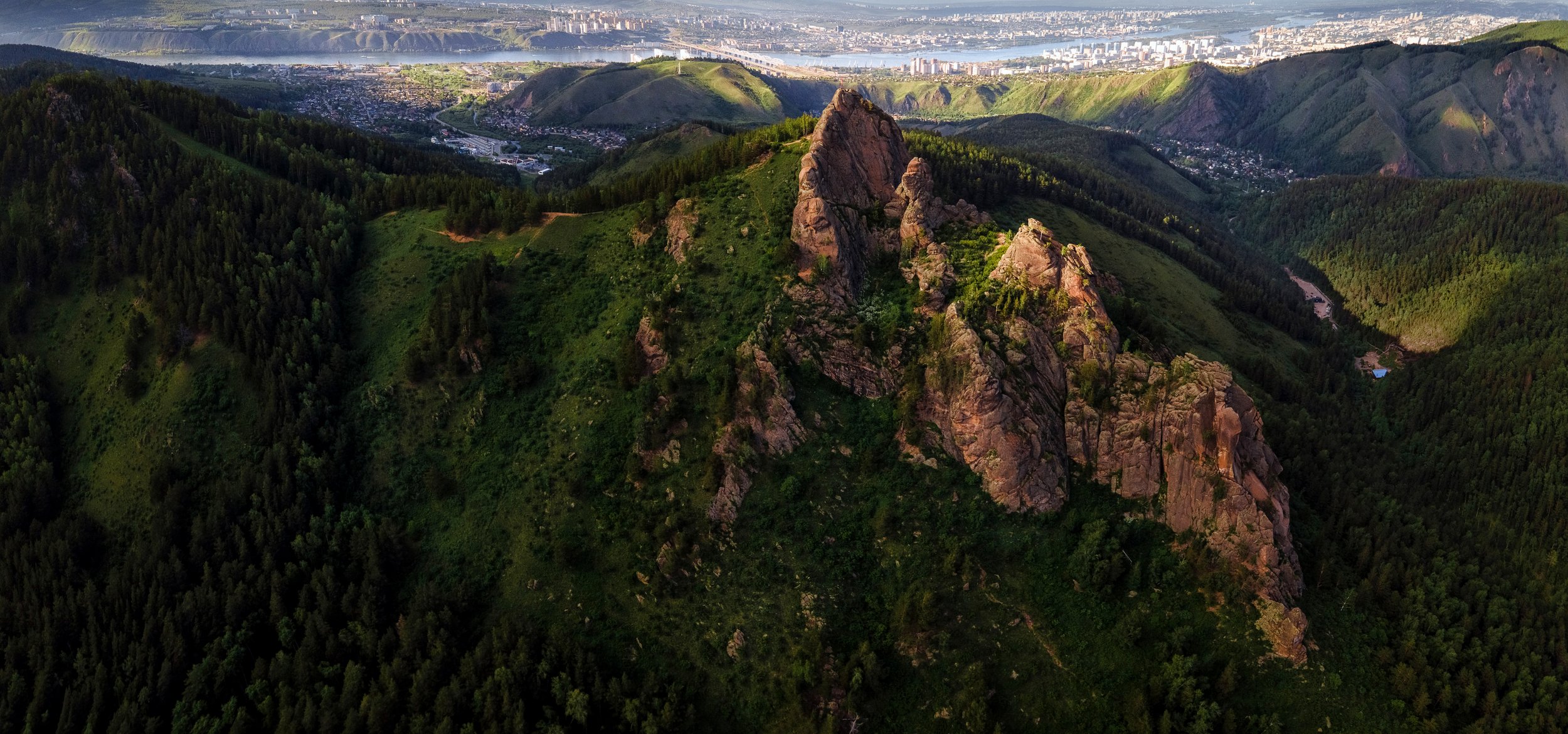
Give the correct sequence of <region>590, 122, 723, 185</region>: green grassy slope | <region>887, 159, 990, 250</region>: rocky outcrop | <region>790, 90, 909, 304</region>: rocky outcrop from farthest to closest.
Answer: <region>590, 122, 723, 185</region>: green grassy slope → <region>887, 159, 990, 250</region>: rocky outcrop → <region>790, 90, 909, 304</region>: rocky outcrop

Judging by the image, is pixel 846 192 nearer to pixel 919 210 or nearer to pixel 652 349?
pixel 919 210

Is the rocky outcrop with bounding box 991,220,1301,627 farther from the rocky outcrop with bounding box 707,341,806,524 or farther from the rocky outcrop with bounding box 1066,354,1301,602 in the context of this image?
the rocky outcrop with bounding box 707,341,806,524

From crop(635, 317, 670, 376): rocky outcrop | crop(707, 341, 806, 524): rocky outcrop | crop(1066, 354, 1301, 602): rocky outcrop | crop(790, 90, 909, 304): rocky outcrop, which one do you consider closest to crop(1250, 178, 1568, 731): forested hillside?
crop(1066, 354, 1301, 602): rocky outcrop

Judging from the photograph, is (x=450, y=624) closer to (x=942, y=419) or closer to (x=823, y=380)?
(x=823, y=380)

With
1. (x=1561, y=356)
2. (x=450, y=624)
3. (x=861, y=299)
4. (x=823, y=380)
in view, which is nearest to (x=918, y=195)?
(x=861, y=299)

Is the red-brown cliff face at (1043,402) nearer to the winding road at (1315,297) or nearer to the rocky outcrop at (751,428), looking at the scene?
the rocky outcrop at (751,428)

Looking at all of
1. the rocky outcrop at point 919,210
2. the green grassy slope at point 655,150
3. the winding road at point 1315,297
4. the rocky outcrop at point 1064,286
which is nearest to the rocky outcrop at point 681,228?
the rocky outcrop at point 919,210

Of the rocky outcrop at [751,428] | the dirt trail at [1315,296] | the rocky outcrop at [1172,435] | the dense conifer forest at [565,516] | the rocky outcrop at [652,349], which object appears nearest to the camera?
the dense conifer forest at [565,516]
